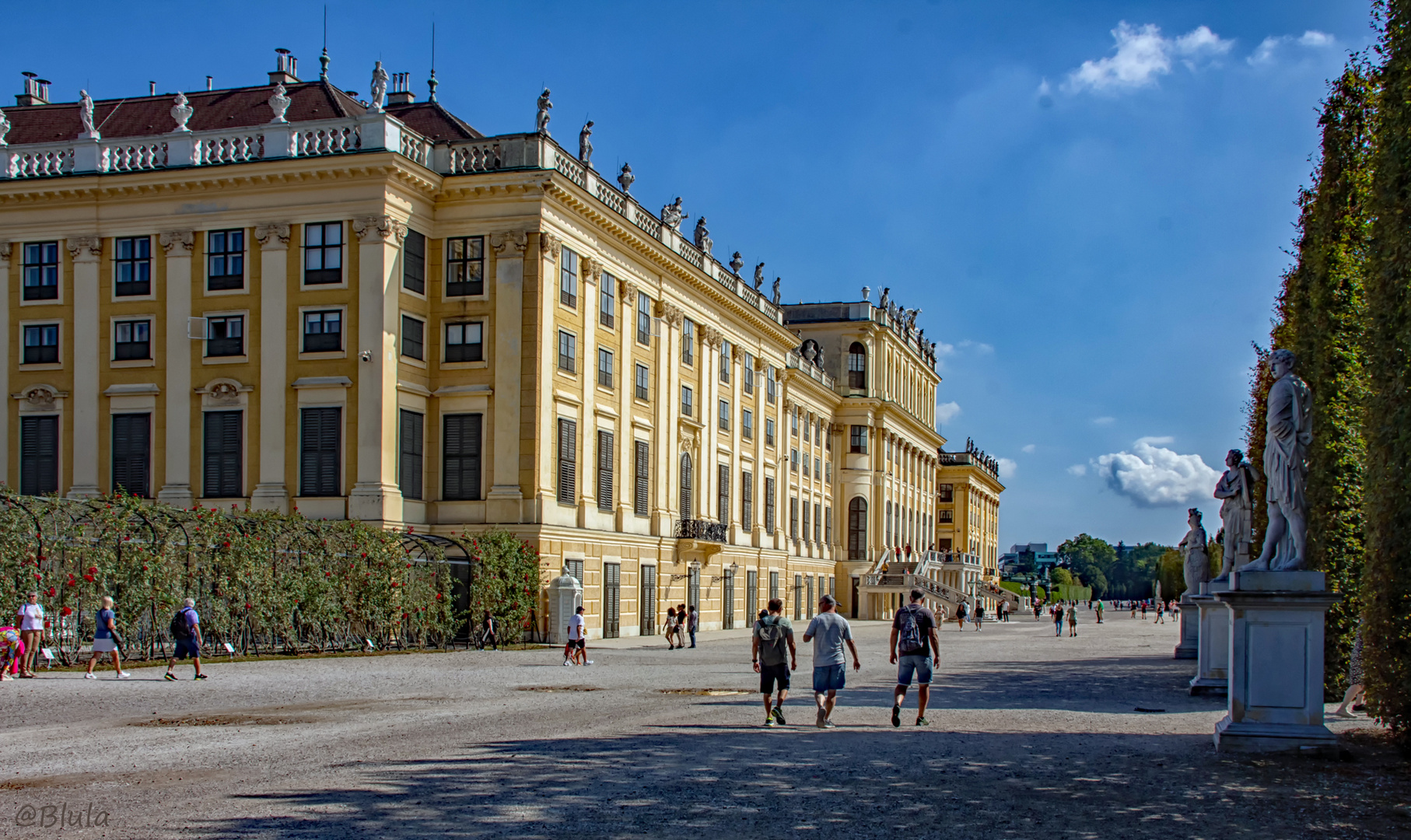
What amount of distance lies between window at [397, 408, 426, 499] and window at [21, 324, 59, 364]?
1124 centimetres

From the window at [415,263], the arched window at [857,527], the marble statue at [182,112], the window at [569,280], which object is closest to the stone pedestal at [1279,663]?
the window at [415,263]

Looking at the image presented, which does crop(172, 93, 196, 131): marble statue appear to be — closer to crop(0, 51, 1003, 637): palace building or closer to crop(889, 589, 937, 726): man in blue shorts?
crop(0, 51, 1003, 637): palace building

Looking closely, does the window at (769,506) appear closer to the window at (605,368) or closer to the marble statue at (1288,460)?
the window at (605,368)

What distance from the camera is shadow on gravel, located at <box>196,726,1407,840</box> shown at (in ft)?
31.2

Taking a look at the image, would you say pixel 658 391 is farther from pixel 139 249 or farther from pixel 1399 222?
pixel 1399 222

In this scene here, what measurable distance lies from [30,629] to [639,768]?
51.3ft

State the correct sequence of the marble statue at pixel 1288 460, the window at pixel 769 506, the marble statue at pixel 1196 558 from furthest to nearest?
1. the window at pixel 769 506
2. the marble statue at pixel 1196 558
3. the marble statue at pixel 1288 460

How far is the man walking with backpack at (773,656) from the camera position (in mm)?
16359

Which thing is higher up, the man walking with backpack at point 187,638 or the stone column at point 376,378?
the stone column at point 376,378

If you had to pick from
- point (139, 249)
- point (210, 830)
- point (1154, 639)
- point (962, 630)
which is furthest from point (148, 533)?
point (962, 630)

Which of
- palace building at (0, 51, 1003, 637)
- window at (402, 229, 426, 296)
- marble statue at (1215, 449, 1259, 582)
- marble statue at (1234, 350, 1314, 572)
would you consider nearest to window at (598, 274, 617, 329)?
palace building at (0, 51, 1003, 637)

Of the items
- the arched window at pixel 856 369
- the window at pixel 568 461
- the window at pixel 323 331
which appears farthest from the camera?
the arched window at pixel 856 369

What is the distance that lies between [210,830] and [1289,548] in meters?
10.7

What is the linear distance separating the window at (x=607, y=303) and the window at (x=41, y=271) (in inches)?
660
